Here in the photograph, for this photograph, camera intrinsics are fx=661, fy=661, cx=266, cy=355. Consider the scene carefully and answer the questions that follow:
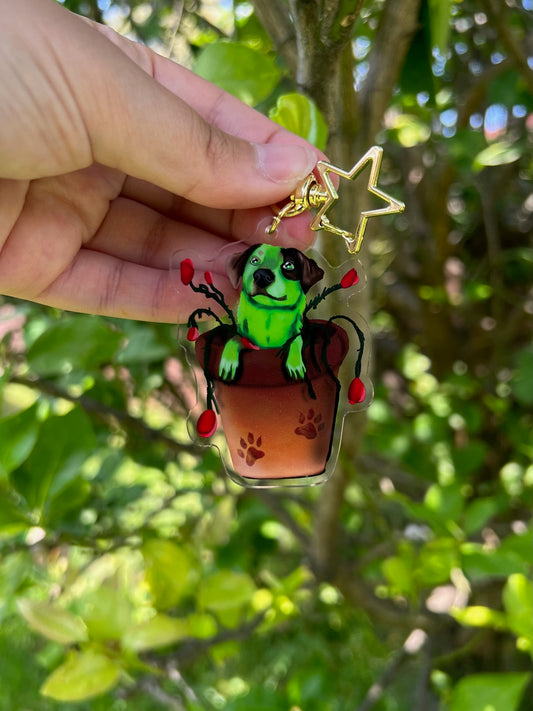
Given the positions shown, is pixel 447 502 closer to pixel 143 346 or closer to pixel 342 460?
pixel 342 460

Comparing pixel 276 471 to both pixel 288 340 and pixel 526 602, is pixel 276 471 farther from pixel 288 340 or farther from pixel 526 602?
pixel 526 602

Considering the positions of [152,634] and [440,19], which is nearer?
[440,19]

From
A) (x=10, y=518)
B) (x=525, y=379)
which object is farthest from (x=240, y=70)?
(x=525, y=379)

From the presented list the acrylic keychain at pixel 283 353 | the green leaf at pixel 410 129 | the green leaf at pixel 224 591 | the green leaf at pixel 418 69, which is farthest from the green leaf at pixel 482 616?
the green leaf at pixel 410 129

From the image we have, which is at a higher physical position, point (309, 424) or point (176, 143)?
point (176, 143)

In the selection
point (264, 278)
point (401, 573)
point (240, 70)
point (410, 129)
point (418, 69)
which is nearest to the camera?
point (264, 278)

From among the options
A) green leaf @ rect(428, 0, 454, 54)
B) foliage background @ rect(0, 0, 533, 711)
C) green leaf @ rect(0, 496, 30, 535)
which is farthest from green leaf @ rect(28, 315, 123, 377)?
green leaf @ rect(428, 0, 454, 54)

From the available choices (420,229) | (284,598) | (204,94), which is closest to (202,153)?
(204,94)

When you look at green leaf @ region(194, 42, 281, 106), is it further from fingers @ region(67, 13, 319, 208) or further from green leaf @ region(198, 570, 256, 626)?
green leaf @ region(198, 570, 256, 626)
